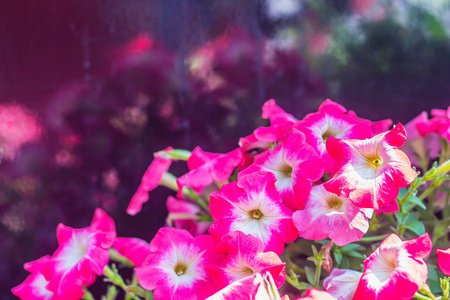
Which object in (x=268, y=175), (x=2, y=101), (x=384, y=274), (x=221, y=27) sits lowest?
(x=384, y=274)

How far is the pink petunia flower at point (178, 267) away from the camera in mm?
458

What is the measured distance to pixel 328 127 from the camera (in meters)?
0.52

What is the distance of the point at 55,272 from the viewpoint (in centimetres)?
52

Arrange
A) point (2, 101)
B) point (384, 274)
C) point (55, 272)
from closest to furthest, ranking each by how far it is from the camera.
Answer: point (384, 274)
point (55, 272)
point (2, 101)

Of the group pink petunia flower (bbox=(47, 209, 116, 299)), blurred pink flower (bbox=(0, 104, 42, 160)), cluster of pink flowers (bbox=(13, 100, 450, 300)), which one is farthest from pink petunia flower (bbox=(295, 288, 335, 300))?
blurred pink flower (bbox=(0, 104, 42, 160))

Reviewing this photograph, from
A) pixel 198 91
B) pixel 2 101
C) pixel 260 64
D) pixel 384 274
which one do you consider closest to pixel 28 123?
pixel 2 101

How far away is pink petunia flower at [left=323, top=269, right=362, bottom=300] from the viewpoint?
17.0 inches

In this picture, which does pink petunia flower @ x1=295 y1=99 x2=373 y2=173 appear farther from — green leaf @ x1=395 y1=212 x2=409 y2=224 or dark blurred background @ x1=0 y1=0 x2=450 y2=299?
dark blurred background @ x1=0 y1=0 x2=450 y2=299

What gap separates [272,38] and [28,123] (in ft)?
1.53

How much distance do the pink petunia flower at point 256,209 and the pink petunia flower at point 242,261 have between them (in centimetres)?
2

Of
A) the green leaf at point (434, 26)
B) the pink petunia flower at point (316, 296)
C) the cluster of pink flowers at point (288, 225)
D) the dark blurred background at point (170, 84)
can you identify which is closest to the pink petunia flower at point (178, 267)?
the cluster of pink flowers at point (288, 225)

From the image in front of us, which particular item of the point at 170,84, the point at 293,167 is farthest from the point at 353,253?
the point at 170,84

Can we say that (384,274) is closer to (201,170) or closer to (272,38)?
(201,170)

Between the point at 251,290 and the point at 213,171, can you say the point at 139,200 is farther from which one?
the point at 251,290
